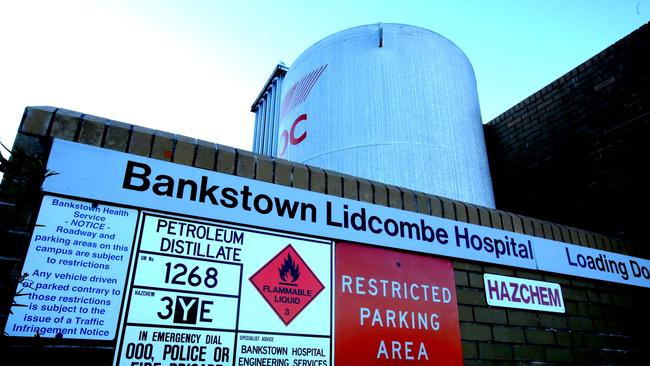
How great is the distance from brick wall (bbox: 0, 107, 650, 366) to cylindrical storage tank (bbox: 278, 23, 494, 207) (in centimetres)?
79

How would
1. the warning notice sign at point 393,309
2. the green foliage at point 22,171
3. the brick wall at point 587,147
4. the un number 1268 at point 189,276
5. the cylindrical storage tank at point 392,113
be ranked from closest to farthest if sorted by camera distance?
1. the green foliage at point 22,171
2. the un number 1268 at point 189,276
3. the warning notice sign at point 393,309
4. the cylindrical storage tank at point 392,113
5. the brick wall at point 587,147

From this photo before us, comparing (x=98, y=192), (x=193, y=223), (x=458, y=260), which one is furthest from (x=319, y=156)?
(x=98, y=192)

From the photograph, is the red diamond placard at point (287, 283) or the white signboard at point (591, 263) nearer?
the red diamond placard at point (287, 283)

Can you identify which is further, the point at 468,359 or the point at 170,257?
the point at 468,359

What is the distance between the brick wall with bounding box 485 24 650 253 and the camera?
4.30 meters

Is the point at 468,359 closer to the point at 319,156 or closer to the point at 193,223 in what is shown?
the point at 193,223

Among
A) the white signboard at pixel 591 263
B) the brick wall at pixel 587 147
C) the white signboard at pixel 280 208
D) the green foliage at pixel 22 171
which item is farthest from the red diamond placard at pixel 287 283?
the brick wall at pixel 587 147

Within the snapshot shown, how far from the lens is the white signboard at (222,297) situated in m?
2.13

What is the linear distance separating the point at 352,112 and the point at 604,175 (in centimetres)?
256

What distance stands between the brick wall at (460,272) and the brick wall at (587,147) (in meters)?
0.52

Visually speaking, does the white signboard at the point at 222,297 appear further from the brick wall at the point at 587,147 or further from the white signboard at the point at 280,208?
the brick wall at the point at 587,147

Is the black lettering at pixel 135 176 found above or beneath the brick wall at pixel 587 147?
beneath

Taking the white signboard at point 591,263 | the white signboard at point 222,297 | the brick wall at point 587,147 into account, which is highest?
the brick wall at point 587,147

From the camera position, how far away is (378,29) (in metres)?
4.65
